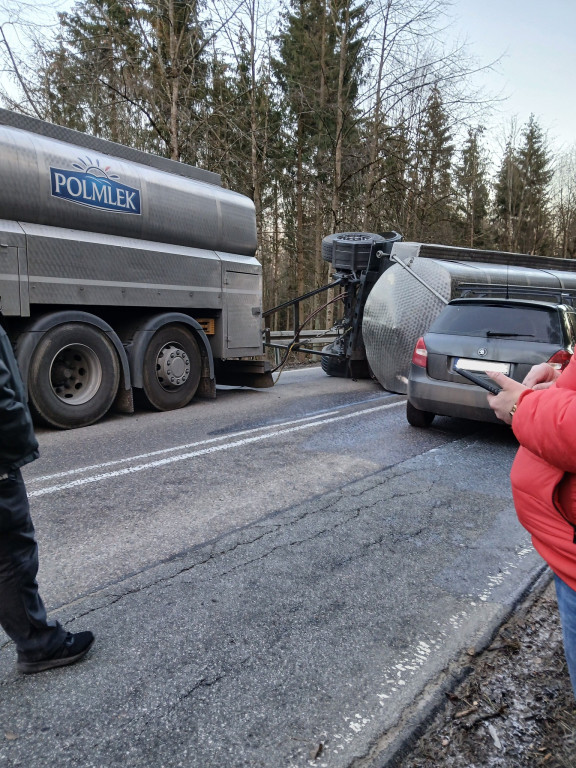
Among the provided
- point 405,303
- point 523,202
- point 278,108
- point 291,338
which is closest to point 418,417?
point 405,303

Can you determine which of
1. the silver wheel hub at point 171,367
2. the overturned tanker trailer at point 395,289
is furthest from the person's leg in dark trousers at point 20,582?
the overturned tanker trailer at point 395,289

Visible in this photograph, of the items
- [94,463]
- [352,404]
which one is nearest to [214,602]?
[94,463]

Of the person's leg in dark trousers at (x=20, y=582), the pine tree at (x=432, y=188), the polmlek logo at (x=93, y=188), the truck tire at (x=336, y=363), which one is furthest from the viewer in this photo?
the pine tree at (x=432, y=188)

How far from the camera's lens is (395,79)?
18.5m

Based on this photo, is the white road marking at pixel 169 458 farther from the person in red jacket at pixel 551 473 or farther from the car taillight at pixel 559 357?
the person in red jacket at pixel 551 473

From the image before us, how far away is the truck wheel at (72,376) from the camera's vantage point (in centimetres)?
613

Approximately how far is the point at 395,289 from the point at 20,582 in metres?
7.79

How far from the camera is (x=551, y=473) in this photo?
1.43m

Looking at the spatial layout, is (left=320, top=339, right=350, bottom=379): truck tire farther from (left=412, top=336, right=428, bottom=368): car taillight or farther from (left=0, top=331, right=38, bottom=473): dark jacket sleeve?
(left=0, top=331, right=38, bottom=473): dark jacket sleeve

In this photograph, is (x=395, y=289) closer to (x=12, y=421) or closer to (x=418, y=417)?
(x=418, y=417)

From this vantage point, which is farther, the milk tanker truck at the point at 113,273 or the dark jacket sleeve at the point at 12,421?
the milk tanker truck at the point at 113,273

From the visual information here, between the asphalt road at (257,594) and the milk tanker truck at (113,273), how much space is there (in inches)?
49.9

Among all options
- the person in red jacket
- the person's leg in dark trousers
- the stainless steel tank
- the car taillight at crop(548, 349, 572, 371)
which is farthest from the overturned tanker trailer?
the person's leg in dark trousers

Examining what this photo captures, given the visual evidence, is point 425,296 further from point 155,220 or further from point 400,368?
point 155,220
